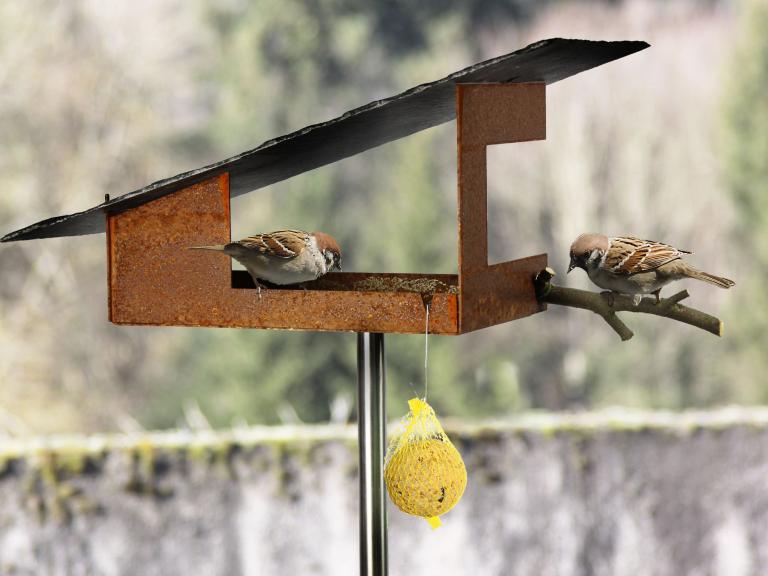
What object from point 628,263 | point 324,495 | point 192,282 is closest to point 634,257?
point 628,263

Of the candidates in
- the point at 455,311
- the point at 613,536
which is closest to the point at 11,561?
the point at 613,536

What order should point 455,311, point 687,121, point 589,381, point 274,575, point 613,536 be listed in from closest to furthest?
point 455,311 < point 274,575 < point 613,536 < point 589,381 < point 687,121

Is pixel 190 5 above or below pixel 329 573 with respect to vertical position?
above

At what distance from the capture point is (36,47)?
12.1 meters

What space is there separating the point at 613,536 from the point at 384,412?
8.86ft

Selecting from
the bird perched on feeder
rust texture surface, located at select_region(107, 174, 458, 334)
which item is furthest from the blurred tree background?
the bird perched on feeder

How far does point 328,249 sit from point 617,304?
59cm

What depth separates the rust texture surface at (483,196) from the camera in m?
2.08

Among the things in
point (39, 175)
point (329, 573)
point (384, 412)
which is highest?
point (39, 175)

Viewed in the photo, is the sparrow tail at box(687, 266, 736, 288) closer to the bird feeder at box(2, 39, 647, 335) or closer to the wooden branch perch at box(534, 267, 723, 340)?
the wooden branch perch at box(534, 267, 723, 340)

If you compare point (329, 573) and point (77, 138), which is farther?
point (77, 138)

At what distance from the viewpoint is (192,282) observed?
235 centimetres

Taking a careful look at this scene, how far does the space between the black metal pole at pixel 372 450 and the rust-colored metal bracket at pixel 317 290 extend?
0.11 m

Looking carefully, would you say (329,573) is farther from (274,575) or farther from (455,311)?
(455,311)
